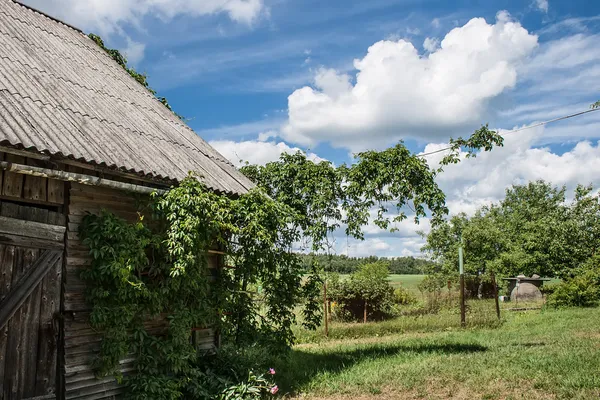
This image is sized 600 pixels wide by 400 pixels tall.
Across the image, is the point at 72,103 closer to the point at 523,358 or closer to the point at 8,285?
the point at 8,285

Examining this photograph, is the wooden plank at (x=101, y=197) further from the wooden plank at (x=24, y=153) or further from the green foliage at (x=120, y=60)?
the green foliage at (x=120, y=60)

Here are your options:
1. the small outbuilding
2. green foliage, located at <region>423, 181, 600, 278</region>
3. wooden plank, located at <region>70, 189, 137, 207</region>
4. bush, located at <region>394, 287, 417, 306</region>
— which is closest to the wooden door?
wooden plank, located at <region>70, 189, 137, 207</region>

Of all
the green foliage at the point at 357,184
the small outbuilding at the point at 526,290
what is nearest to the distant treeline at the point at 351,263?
the green foliage at the point at 357,184

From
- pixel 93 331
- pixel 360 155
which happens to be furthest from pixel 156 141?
pixel 360 155

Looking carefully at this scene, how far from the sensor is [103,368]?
5.80 metres

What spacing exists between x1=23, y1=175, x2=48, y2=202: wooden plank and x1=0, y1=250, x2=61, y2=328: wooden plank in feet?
2.08

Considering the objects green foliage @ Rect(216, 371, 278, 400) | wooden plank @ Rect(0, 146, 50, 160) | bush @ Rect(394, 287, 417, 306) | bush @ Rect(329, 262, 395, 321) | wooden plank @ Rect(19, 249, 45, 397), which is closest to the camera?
wooden plank @ Rect(0, 146, 50, 160)

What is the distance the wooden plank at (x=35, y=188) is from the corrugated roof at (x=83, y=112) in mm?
445

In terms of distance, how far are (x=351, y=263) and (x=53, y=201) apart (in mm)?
23660

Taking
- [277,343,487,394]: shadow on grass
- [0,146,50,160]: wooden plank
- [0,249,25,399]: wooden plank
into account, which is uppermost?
[0,146,50,160]: wooden plank

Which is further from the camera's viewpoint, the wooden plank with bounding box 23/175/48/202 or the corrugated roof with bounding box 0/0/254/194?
the corrugated roof with bounding box 0/0/254/194

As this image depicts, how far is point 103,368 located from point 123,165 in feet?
8.18

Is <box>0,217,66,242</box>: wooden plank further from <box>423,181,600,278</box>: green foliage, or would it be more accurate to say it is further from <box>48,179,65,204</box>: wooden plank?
<box>423,181,600,278</box>: green foliage

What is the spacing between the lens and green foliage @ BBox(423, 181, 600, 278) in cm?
2766
